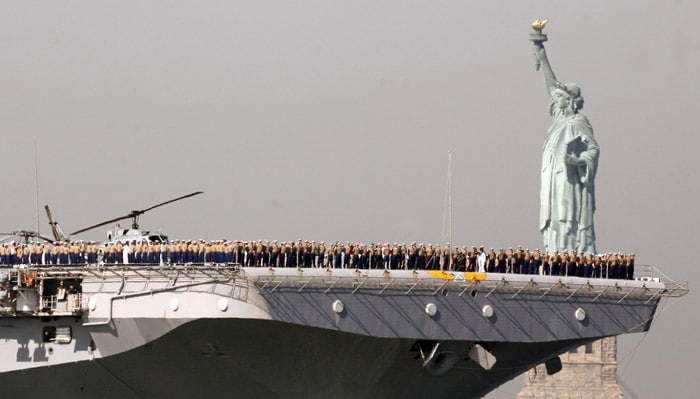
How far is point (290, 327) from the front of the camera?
56.3 meters

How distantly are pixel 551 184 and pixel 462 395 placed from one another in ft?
162

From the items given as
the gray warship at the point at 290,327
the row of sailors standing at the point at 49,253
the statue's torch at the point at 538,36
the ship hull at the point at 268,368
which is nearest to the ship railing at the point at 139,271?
the gray warship at the point at 290,327

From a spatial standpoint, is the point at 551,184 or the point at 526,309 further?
the point at 551,184

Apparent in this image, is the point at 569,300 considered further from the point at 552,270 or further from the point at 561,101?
the point at 561,101

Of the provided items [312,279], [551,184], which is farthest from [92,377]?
[551,184]

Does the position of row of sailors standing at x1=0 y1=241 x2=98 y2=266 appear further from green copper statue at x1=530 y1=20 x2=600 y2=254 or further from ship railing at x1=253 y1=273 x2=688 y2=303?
green copper statue at x1=530 y1=20 x2=600 y2=254

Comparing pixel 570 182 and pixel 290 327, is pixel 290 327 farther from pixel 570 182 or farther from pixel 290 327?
pixel 570 182

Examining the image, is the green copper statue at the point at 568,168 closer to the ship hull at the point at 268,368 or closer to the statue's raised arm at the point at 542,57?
the statue's raised arm at the point at 542,57

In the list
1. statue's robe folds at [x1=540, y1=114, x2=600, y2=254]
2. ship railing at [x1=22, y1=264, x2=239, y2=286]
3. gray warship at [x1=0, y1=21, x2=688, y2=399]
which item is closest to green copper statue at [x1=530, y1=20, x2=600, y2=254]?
statue's robe folds at [x1=540, y1=114, x2=600, y2=254]

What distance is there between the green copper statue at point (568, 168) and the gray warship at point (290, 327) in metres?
47.9

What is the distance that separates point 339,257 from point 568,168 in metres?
51.9

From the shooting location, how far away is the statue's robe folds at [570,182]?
109m

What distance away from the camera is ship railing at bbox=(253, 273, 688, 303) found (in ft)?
183

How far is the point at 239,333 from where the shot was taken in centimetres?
5666
